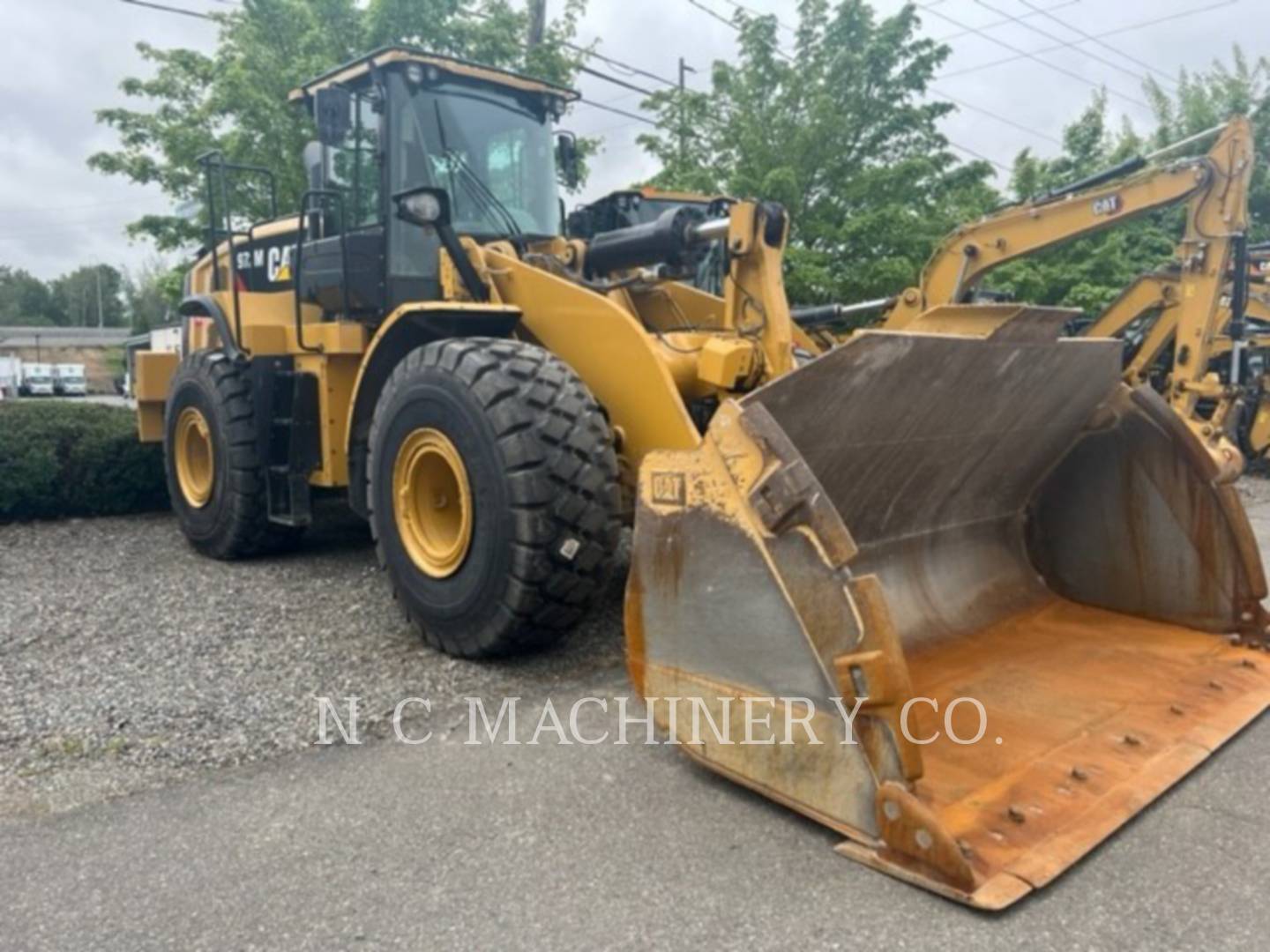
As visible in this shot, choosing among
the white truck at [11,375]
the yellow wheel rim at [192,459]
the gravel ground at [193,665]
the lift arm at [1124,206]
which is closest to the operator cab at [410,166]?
the yellow wheel rim at [192,459]

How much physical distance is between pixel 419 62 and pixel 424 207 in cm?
108

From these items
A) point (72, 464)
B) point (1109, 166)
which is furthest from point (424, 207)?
point (1109, 166)

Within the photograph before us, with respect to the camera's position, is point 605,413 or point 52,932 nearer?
point 52,932

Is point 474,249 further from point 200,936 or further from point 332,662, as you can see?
point 200,936

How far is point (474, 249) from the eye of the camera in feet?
17.3

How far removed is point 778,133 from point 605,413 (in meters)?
9.46

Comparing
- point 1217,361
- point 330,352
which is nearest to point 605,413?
point 330,352

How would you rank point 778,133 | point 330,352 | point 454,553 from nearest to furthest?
1. point 454,553
2. point 330,352
3. point 778,133

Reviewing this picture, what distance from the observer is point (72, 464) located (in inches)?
328

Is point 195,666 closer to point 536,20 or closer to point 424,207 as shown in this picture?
point 424,207

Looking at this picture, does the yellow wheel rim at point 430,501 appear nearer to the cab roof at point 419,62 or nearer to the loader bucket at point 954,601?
the loader bucket at point 954,601

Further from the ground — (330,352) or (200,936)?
(330,352)

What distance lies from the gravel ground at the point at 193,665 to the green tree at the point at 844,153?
7.93 metres

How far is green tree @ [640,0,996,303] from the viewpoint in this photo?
492 inches
